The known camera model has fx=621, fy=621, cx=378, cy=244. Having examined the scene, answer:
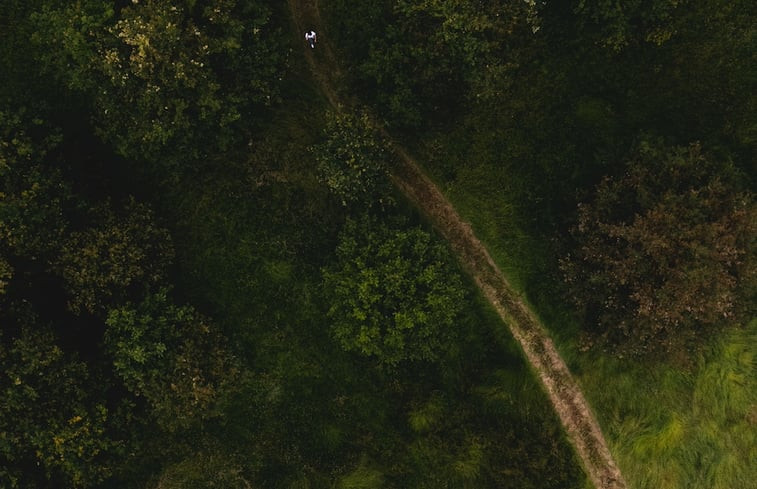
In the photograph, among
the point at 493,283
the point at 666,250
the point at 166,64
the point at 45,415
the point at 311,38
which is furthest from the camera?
the point at 493,283

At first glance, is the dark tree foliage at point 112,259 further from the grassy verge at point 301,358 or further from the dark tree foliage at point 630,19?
the dark tree foliage at point 630,19

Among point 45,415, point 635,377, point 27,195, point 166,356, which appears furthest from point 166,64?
point 635,377

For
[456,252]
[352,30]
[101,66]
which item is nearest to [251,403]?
[456,252]

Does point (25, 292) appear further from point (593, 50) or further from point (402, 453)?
point (593, 50)

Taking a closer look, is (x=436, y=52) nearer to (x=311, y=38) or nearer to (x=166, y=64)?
(x=311, y=38)

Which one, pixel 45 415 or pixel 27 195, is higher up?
pixel 27 195
